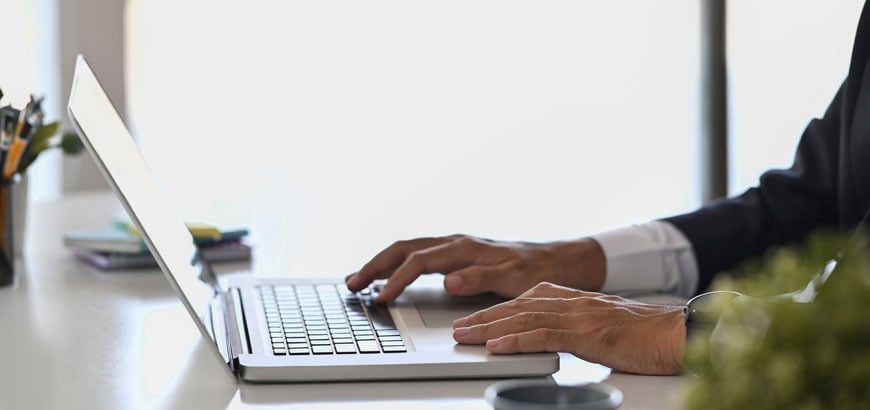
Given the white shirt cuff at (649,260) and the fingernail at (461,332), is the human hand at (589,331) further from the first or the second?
the white shirt cuff at (649,260)

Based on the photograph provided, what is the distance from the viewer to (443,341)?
1.02 metres

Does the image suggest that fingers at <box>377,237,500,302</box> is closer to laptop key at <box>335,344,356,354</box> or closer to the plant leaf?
laptop key at <box>335,344,356,354</box>

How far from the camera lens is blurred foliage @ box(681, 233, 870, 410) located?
1.43 ft

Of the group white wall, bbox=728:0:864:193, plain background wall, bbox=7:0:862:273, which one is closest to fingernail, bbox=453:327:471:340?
plain background wall, bbox=7:0:862:273

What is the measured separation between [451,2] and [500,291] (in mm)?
3689

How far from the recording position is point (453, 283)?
1257 mm

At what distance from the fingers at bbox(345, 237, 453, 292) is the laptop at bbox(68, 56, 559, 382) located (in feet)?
0.05

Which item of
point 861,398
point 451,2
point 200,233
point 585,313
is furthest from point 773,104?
point 861,398

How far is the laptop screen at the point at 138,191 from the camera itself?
91 cm

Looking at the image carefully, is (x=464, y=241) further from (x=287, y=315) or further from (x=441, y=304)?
(x=287, y=315)

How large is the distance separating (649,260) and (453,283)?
0.29 metres

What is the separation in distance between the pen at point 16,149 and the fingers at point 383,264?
21.8 inches

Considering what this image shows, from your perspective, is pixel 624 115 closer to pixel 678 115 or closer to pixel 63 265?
pixel 678 115

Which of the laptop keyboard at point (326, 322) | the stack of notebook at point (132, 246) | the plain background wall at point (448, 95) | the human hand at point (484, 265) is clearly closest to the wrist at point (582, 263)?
the human hand at point (484, 265)
